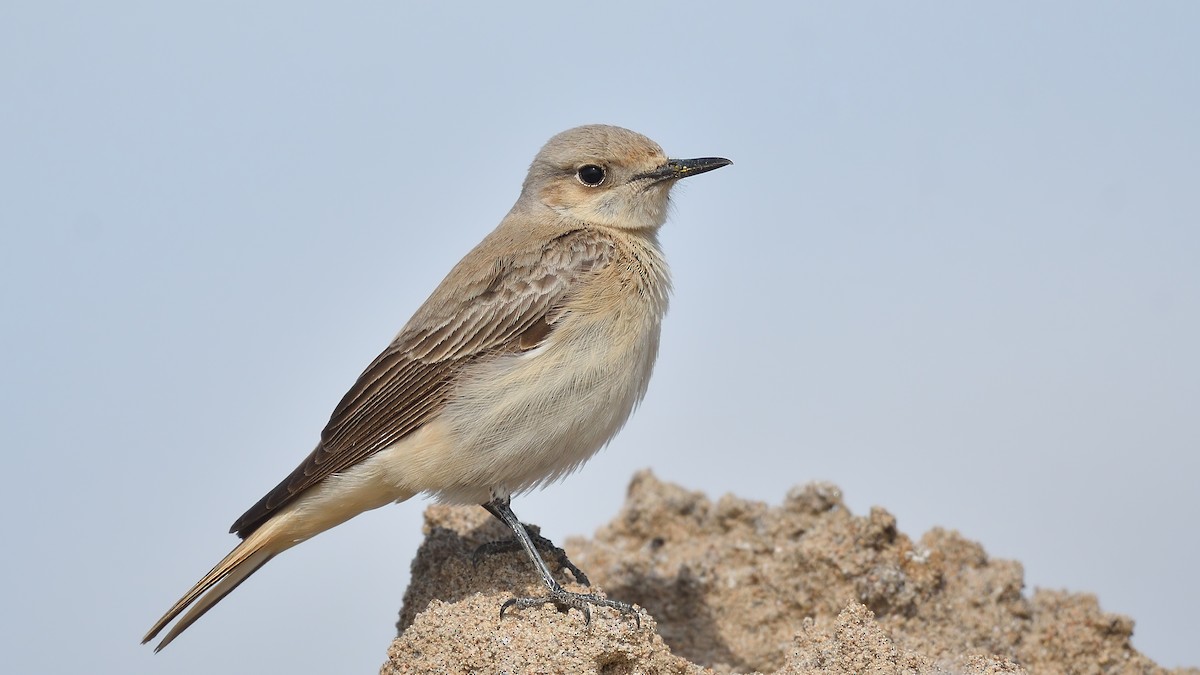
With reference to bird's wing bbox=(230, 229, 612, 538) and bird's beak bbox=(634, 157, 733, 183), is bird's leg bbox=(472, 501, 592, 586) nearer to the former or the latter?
bird's wing bbox=(230, 229, 612, 538)

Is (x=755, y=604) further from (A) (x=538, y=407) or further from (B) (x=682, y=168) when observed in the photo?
(B) (x=682, y=168)

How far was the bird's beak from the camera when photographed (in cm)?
829

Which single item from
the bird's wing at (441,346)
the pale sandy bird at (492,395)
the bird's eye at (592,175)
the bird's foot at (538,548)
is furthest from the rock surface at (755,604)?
the bird's eye at (592,175)

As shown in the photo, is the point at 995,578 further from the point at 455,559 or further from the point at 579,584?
the point at 455,559

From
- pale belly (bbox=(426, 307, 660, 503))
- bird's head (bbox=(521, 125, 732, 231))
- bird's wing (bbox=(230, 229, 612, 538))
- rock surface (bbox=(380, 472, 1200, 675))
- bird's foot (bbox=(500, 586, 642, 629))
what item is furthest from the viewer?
bird's head (bbox=(521, 125, 732, 231))

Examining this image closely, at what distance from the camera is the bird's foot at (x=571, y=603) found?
21.6ft

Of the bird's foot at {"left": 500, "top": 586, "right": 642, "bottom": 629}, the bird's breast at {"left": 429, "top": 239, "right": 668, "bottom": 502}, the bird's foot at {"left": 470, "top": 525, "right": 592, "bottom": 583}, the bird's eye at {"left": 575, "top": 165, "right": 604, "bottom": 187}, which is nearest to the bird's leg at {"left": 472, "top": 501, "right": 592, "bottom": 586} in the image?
the bird's foot at {"left": 470, "top": 525, "right": 592, "bottom": 583}

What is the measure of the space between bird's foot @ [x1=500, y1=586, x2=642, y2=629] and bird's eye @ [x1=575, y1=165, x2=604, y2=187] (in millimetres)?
2751

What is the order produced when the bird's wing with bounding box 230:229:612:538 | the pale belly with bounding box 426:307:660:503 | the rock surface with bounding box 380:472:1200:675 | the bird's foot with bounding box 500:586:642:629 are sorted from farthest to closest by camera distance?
the bird's wing with bounding box 230:229:612:538
the pale belly with bounding box 426:307:660:503
the bird's foot with bounding box 500:586:642:629
the rock surface with bounding box 380:472:1200:675

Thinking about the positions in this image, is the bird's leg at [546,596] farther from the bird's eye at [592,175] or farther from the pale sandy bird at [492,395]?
the bird's eye at [592,175]

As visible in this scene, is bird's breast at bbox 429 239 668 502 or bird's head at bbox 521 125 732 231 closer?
bird's breast at bbox 429 239 668 502

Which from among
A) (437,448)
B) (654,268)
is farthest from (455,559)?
(654,268)

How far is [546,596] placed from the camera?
6.93 metres

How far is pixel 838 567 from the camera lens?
8398 millimetres
